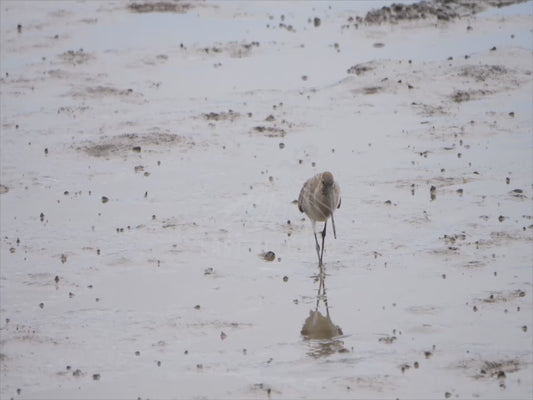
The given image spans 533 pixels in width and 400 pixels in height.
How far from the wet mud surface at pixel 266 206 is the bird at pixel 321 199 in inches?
14.3

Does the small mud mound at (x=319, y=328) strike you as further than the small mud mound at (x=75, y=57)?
No

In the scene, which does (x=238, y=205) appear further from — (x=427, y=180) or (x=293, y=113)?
(x=293, y=113)

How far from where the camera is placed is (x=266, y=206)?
14.0m

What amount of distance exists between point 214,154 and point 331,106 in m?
2.63

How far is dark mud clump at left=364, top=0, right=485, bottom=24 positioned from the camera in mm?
22109

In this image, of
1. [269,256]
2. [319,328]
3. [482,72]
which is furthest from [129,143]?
[319,328]

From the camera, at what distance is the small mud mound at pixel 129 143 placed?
52.7 ft

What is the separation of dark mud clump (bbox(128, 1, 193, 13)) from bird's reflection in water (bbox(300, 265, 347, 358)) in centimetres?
1337

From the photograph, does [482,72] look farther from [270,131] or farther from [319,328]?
[319,328]

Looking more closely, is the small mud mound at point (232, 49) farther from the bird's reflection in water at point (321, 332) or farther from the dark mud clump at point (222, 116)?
the bird's reflection in water at point (321, 332)

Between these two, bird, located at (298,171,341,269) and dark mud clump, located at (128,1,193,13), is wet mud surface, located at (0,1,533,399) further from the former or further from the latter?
dark mud clump, located at (128,1,193,13)

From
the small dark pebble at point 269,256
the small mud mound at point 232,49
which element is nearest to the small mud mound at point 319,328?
the small dark pebble at point 269,256

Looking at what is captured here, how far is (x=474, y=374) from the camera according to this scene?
965 cm

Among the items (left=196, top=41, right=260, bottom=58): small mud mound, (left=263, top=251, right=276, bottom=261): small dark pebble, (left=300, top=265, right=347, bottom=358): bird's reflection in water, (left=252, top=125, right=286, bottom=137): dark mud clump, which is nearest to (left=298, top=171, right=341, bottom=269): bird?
(left=263, top=251, right=276, bottom=261): small dark pebble
